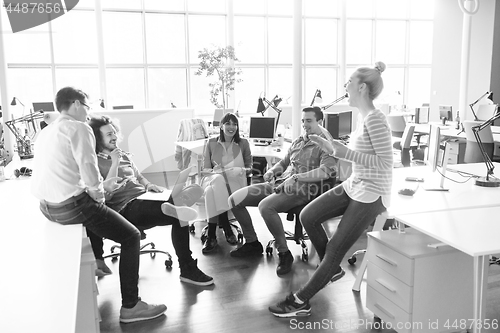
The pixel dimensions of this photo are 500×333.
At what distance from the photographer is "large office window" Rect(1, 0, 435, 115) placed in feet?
31.1

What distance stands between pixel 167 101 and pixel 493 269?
27.3 feet

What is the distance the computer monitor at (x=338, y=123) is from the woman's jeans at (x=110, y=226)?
3.32 metres

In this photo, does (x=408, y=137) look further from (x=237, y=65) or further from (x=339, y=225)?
(x=237, y=65)

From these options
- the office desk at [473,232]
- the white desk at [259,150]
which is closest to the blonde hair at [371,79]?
the office desk at [473,232]

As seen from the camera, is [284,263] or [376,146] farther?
[284,263]

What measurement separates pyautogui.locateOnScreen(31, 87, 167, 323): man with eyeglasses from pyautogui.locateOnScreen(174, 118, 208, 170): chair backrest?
10.5 feet

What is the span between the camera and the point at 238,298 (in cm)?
310

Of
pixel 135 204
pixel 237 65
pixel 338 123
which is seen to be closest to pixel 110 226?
pixel 135 204

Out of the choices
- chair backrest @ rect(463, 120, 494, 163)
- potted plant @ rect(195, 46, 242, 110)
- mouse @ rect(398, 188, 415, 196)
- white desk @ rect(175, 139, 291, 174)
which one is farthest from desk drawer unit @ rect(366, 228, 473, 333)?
potted plant @ rect(195, 46, 242, 110)

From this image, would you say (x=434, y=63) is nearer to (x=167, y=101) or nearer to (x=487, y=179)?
(x=167, y=101)

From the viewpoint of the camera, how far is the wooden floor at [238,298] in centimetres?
273

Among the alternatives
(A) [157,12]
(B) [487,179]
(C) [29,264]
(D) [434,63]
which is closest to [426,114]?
(D) [434,63]

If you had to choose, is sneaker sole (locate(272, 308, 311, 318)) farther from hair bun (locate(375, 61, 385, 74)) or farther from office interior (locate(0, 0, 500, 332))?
office interior (locate(0, 0, 500, 332))

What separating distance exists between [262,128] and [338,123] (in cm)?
95
